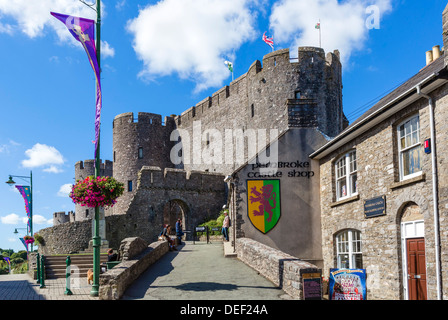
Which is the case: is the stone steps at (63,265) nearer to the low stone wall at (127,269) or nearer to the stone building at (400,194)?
the low stone wall at (127,269)

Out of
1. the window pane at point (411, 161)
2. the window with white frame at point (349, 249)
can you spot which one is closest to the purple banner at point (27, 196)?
the window with white frame at point (349, 249)

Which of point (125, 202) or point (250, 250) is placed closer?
point (250, 250)

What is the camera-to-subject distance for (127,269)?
36.7 feet

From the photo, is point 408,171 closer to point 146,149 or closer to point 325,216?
point 325,216

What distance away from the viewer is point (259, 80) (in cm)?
3275

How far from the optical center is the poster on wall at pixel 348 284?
987 cm

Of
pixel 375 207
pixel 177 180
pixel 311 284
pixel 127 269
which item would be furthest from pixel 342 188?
pixel 177 180

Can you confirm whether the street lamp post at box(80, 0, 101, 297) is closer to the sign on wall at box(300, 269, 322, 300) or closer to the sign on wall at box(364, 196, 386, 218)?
the sign on wall at box(300, 269, 322, 300)

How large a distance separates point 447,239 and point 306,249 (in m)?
7.72

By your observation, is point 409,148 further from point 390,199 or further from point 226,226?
point 226,226

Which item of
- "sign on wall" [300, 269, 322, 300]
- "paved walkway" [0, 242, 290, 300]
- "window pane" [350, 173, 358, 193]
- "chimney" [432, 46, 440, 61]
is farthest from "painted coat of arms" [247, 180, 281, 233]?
"chimney" [432, 46, 440, 61]

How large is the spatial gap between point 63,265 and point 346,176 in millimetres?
11987

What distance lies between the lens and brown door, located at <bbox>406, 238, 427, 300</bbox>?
416 inches
